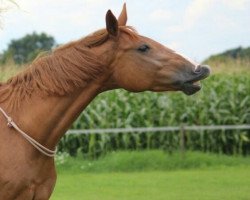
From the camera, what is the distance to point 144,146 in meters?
15.0

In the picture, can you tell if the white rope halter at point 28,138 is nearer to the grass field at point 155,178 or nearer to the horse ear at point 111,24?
the horse ear at point 111,24

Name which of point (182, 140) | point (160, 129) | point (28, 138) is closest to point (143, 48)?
point (28, 138)

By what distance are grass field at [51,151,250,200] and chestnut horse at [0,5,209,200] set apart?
5.25 meters

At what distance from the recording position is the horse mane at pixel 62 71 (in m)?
4.73

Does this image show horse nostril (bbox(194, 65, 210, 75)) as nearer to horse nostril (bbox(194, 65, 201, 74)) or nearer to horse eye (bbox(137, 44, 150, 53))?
horse nostril (bbox(194, 65, 201, 74))

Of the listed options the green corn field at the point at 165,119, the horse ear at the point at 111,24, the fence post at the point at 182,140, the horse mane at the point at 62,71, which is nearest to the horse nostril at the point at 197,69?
the horse mane at the point at 62,71

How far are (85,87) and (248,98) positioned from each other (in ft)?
36.9

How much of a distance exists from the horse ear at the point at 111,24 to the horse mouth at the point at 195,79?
602mm

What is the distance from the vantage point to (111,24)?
4.66m

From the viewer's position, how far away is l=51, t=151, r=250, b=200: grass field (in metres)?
10.2

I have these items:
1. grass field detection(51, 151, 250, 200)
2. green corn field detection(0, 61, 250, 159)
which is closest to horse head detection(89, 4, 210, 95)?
grass field detection(51, 151, 250, 200)

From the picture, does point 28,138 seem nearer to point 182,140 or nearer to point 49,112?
point 49,112

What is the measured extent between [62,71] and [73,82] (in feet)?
0.36

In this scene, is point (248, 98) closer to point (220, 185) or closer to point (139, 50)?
point (220, 185)
